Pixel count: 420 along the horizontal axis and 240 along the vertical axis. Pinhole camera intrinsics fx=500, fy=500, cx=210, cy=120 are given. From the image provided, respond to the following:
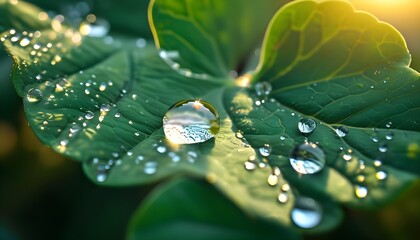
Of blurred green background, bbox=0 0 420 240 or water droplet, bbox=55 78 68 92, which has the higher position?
water droplet, bbox=55 78 68 92

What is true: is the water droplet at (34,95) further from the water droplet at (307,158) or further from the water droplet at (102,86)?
the water droplet at (307,158)

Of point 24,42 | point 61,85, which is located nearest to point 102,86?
point 61,85

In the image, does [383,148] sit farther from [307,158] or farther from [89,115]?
[89,115]

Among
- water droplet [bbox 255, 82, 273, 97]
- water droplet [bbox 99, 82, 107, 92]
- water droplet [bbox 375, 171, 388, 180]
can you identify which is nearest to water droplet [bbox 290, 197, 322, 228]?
water droplet [bbox 375, 171, 388, 180]

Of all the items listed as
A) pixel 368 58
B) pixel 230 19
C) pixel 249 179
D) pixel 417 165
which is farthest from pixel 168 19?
pixel 417 165

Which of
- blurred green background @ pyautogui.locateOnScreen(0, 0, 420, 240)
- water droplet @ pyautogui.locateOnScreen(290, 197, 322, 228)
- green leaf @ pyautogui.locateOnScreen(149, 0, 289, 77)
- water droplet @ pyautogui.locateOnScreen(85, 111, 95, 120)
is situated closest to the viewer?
water droplet @ pyautogui.locateOnScreen(290, 197, 322, 228)

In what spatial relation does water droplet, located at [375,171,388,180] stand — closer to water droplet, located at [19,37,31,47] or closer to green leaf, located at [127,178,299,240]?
green leaf, located at [127,178,299,240]

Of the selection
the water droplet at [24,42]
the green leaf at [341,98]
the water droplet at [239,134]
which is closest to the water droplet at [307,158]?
the green leaf at [341,98]
